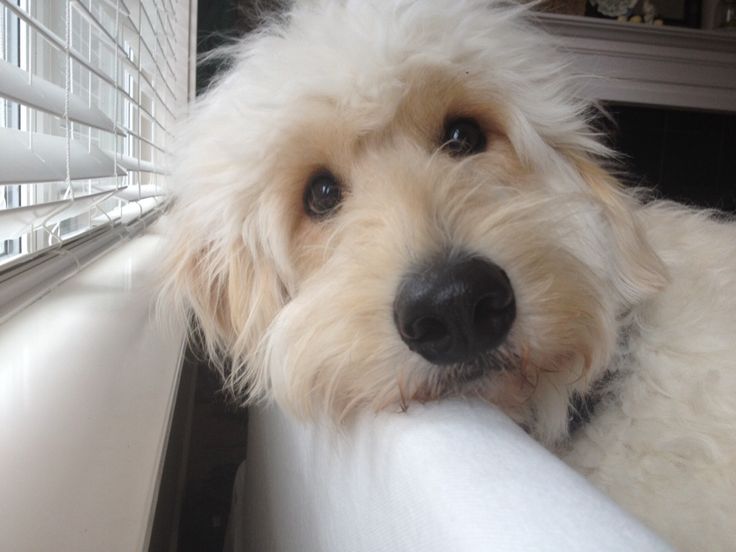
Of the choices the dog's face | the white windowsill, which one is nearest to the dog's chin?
the dog's face

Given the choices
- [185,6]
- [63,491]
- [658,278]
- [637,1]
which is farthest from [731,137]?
[63,491]

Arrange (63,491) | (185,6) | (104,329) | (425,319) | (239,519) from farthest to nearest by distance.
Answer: (185,6) → (239,519) → (104,329) → (425,319) → (63,491)

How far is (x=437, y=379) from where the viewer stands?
0.75m

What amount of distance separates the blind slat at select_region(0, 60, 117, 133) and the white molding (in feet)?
10.6

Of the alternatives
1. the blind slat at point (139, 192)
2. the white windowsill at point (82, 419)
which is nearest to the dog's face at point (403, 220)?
the white windowsill at point (82, 419)

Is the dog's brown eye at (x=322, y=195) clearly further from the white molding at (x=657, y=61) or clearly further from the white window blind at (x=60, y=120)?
the white molding at (x=657, y=61)

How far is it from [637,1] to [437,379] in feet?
13.1

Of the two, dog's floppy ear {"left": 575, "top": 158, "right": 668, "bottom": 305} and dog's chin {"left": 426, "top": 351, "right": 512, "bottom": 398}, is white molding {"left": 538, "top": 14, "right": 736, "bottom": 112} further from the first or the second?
dog's chin {"left": 426, "top": 351, "right": 512, "bottom": 398}

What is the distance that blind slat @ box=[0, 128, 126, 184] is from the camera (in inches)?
30.5

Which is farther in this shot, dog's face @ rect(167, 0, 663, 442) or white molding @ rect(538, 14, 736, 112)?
white molding @ rect(538, 14, 736, 112)

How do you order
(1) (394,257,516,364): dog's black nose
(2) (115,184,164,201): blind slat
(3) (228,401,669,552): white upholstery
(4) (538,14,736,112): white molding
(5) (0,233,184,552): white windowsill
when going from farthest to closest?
(4) (538,14,736,112): white molding → (2) (115,184,164,201): blind slat → (1) (394,257,516,364): dog's black nose → (5) (0,233,184,552): white windowsill → (3) (228,401,669,552): white upholstery

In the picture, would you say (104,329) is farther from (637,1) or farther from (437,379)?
(637,1)

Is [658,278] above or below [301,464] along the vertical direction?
above

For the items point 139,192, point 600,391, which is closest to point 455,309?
point 600,391
